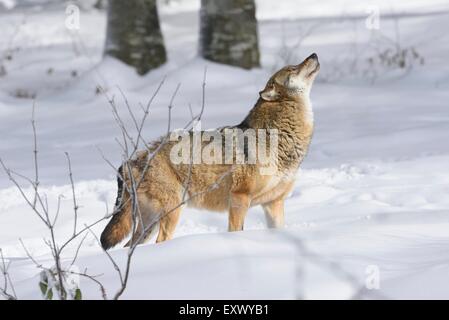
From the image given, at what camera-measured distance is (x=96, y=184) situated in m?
8.38

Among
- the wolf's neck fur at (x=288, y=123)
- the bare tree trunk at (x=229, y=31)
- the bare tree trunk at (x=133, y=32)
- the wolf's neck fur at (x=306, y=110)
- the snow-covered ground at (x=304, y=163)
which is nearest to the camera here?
the snow-covered ground at (x=304, y=163)

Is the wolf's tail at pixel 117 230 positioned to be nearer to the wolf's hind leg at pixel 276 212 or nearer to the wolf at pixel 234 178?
the wolf at pixel 234 178

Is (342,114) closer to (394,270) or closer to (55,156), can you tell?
(55,156)

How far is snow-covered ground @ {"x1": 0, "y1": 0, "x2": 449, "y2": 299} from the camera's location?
4.51 metres

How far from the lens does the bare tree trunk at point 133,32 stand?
521 inches

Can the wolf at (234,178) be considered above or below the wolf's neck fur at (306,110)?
below

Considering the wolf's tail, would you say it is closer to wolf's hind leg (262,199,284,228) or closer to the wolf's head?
wolf's hind leg (262,199,284,228)

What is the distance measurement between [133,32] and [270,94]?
7275 millimetres

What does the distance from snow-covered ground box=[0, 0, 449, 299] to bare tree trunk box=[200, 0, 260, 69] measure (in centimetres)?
20

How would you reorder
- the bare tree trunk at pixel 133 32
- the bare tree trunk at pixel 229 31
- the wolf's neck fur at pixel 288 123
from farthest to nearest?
the bare tree trunk at pixel 133 32
the bare tree trunk at pixel 229 31
the wolf's neck fur at pixel 288 123

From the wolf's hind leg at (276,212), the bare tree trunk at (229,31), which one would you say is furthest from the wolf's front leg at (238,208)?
the bare tree trunk at (229,31)

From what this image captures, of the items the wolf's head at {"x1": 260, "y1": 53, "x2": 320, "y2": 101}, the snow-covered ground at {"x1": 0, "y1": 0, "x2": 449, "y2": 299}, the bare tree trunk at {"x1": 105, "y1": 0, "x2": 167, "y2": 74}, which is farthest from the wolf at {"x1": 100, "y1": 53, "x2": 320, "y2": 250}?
the bare tree trunk at {"x1": 105, "y1": 0, "x2": 167, "y2": 74}

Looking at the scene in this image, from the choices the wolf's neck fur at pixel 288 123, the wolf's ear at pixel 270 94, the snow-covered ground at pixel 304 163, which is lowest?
the snow-covered ground at pixel 304 163

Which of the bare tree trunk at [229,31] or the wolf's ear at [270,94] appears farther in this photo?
the bare tree trunk at [229,31]
